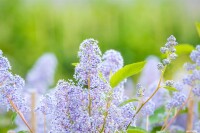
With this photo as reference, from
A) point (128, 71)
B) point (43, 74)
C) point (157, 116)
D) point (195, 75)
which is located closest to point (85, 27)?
point (43, 74)

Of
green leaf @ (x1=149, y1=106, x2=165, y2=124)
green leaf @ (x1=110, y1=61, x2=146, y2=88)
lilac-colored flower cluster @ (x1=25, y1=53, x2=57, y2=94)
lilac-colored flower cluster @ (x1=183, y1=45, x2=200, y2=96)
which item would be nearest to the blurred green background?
lilac-colored flower cluster @ (x1=25, y1=53, x2=57, y2=94)

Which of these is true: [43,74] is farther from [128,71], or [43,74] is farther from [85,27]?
[85,27]

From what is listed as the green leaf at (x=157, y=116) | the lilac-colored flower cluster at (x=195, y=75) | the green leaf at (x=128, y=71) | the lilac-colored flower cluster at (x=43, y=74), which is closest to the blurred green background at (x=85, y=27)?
the lilac-colored flower cluster at (x=43, y=74)

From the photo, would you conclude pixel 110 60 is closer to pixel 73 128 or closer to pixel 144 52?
pixel 73 128

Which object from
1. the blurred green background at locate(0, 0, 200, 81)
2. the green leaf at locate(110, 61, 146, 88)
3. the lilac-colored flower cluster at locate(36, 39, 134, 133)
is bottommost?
the lilac-colored flower cluster at locate(36, 39, 134, 133)

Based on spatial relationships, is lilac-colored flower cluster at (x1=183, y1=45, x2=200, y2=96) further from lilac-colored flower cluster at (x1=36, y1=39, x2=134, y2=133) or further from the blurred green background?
the blurred green background

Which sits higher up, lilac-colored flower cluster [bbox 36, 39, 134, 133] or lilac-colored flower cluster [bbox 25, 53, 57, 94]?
lilac-colored flower cluster [bbox 25, 53, 57, 94]
